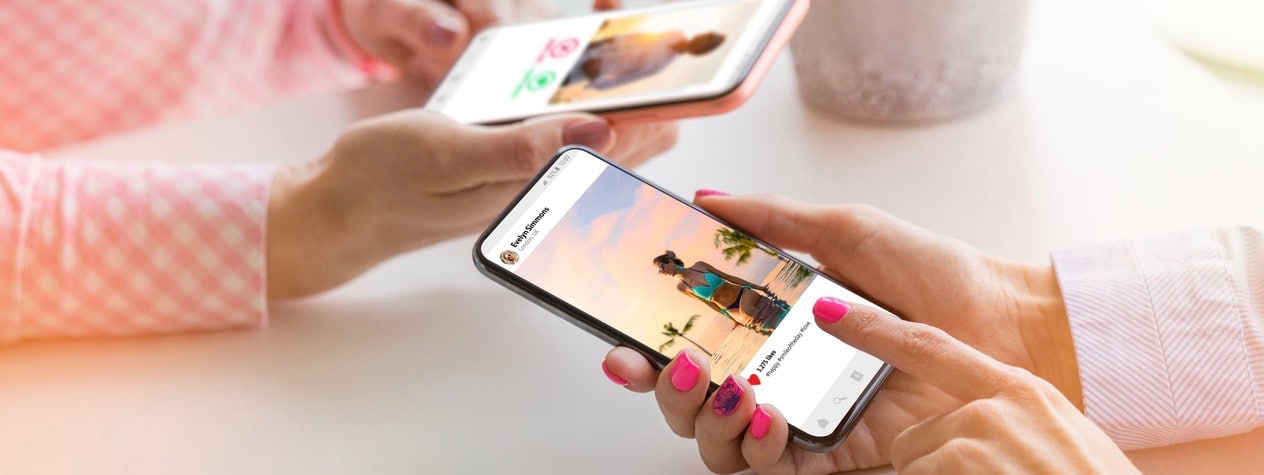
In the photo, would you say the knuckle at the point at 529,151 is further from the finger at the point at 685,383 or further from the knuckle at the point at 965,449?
the knuckle at the point at 965,449

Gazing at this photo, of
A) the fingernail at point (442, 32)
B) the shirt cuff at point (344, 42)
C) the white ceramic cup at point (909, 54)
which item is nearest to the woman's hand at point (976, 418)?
the white ceramic cup at point (909, 54)

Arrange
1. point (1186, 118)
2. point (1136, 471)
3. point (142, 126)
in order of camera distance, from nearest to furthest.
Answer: point (1136, 471) → point (1186, 118) → point (142, 126)

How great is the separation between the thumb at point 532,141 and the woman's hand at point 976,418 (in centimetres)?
20

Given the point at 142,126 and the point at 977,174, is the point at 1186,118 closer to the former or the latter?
the point at 977,174

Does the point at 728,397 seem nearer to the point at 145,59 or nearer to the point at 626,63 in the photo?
the point at 626,63

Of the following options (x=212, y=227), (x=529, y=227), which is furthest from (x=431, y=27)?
(x=529, y=227)

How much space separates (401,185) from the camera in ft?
2.29

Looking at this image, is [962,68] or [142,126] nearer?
[962,68]

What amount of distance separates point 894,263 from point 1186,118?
1.06 feet

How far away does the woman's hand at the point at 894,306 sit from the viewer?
1.82 feet

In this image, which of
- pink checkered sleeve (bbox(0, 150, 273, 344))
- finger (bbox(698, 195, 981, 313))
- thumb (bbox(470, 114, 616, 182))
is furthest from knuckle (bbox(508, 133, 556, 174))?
pink checkered sleeve (bbox(0, 150, 273, 344))

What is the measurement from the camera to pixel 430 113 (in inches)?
27.3

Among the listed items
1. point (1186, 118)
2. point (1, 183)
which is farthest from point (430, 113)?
point (1186, 118)

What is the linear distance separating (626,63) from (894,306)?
10.1 inches
